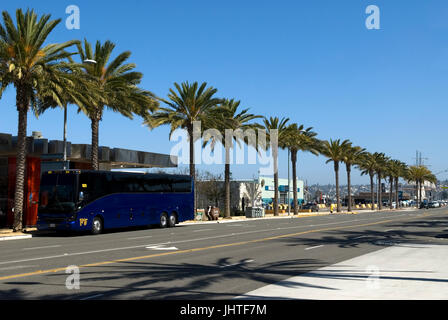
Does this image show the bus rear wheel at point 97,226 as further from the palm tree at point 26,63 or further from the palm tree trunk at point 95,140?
the palm tree trunk at point 95,140

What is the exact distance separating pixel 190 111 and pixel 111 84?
10959 mm

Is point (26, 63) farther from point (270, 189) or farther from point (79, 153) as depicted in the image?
point (270, 189)

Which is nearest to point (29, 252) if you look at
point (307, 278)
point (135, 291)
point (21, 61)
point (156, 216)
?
point (135, 291)

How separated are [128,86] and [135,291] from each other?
26205 mm

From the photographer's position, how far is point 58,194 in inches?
1070

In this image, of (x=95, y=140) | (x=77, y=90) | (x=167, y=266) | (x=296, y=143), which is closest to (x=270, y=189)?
(x=296, y=143)

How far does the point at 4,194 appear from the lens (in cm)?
3366

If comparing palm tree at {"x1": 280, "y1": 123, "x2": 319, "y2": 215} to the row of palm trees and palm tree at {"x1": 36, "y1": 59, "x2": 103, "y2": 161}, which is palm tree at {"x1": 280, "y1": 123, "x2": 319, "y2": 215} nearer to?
the row of palm trees

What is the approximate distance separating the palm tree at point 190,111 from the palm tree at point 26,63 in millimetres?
15149

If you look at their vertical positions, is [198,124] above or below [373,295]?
above

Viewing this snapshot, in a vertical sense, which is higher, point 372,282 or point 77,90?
point 77,90

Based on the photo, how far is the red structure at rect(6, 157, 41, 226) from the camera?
111ft

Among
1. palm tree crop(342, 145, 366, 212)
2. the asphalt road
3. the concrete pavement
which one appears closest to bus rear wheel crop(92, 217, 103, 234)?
the asphalt road

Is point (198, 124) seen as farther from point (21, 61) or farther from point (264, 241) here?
point (264, 241)
